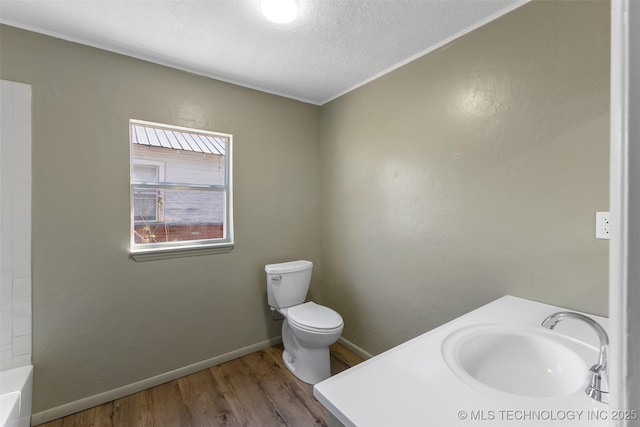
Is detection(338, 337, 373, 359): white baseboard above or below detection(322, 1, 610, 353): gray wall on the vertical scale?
below

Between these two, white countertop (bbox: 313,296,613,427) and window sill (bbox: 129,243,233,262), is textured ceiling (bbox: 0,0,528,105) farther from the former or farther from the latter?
white countertop (bbox: 313,296,613,427)

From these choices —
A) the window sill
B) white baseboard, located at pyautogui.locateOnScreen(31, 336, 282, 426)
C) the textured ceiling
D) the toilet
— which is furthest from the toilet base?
the textured ceiling

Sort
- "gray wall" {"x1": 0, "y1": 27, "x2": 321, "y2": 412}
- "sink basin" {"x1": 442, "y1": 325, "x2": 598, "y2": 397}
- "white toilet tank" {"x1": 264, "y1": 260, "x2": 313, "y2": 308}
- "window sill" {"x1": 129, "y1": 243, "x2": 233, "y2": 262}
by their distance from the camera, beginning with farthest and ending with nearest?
"white toilet tank" {"x1": 264, "y1": 260, "x2": 313, "y2": 308}, "window sill" {"x1": 129, "y1": 243, "x2": 233, "y2": 262}, "gray wall" {"x1": 0, "y1": 27, "x2": 321, "y2": 412}, "sink basin" {"x1": 442, "y1": 325, "x2": 598, "y2": 397}

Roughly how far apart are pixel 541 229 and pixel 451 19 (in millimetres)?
1223

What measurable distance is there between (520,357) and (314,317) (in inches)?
51.7

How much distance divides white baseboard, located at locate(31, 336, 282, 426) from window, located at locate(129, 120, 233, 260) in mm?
866

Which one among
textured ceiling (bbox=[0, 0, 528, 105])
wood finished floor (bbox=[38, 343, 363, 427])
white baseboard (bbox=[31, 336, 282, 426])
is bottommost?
wood finished floor (bbox=[38, 343, 363, 427])

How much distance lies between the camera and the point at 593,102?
1.24m

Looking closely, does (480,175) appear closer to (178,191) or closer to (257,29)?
(257,29)

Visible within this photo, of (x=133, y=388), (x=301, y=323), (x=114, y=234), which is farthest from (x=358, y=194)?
(x=133, y=388)

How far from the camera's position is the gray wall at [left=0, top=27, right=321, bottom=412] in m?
1.66

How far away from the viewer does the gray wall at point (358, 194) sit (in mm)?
1340

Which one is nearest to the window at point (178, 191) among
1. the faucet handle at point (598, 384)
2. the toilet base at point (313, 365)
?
the toilet base at point (313, 365)

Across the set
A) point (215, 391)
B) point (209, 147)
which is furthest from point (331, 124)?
point (215, 391)
